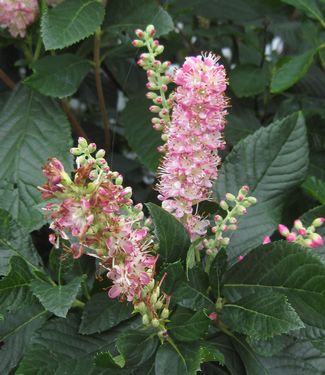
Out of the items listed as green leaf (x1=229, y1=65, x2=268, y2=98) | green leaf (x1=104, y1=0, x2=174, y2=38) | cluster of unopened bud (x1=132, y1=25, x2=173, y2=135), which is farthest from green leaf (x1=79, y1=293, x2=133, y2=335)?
green leaf (x1=229, y1=65, x2=268, y2=98)

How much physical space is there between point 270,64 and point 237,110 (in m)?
0.25

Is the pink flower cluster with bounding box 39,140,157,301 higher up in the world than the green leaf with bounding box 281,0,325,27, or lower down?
higher up

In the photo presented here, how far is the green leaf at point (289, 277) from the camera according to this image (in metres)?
0.78

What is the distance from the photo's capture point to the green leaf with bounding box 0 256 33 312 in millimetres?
833

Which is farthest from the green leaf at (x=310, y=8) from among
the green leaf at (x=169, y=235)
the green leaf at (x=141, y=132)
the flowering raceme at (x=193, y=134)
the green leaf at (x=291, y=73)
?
the green leaf at (x=169, y=235)

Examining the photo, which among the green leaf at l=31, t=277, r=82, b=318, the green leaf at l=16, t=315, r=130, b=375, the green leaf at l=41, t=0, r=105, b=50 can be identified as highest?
the green leaf at l=41, t=0, r=105, b=50

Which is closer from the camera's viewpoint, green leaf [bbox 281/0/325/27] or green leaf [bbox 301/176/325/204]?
green leaf [bbox 301/176/325/204]

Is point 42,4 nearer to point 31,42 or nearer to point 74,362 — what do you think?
point 31,42

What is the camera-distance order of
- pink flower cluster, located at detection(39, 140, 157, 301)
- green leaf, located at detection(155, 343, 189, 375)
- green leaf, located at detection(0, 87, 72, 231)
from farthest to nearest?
1. green leaf, located at detection(0, 87, 72, 231)
2. green leaf, located at detection(155, 343, 189, 375)
3. pink flower cluster, located at detection(39, 140, 157, 301)

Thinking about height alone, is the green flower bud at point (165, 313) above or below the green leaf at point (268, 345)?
above

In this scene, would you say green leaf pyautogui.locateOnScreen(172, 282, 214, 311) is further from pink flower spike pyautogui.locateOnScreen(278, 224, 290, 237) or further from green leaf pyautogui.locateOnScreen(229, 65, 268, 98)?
green leaf pyautogui.locateOnScreen(229, 65, 268, 98)

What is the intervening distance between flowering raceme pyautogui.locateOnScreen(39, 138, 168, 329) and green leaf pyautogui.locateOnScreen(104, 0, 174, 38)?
0.54 metres

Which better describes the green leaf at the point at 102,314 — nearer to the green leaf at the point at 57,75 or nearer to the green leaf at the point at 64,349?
the green leaf at the point at 64,349

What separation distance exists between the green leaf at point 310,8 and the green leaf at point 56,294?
824mm
